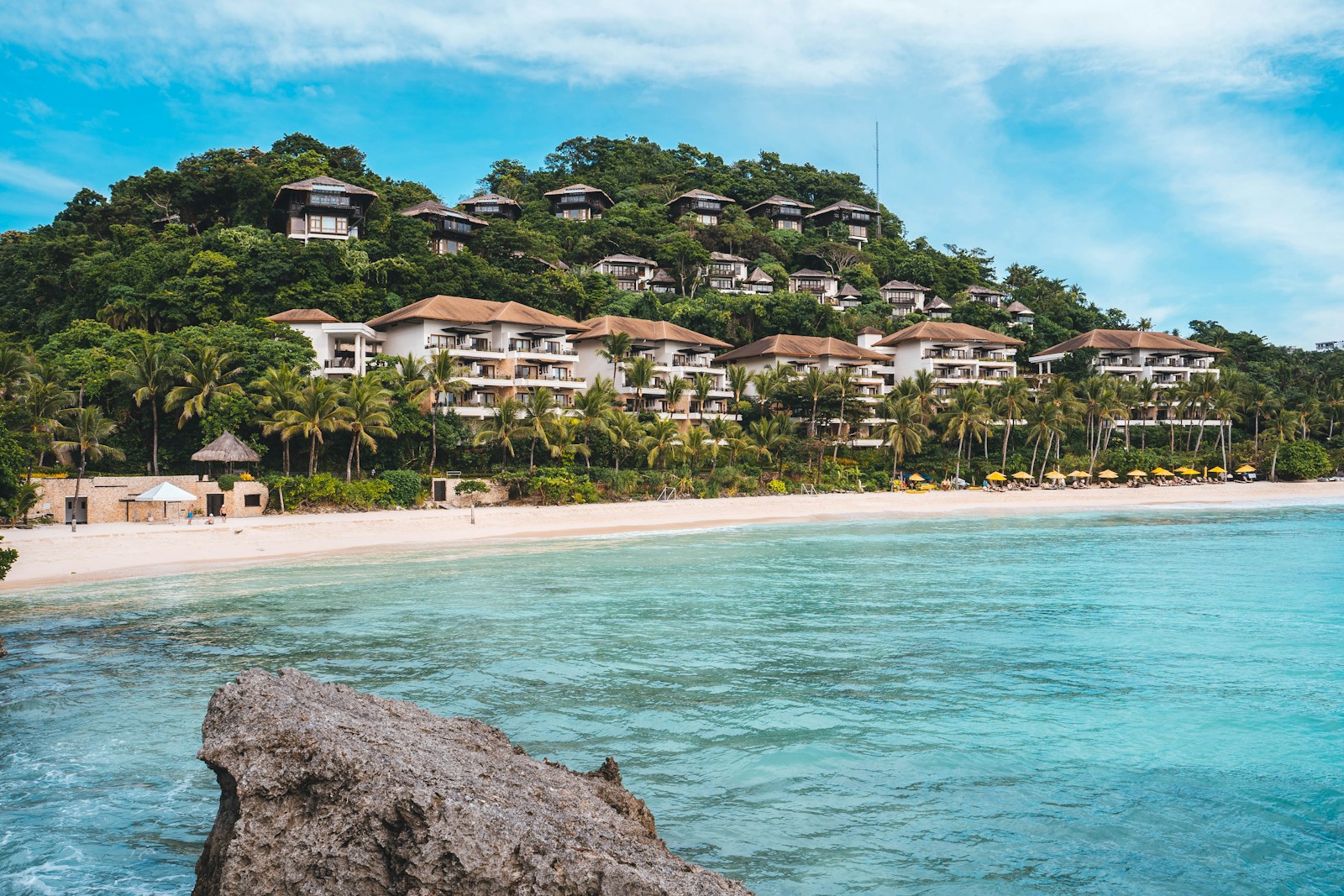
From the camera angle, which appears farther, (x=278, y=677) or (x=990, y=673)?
(x=990, y=673)

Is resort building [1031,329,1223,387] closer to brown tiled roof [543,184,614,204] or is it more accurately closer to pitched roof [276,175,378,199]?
brown tiled roof [543,184,614,204]

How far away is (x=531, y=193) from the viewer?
103 meters

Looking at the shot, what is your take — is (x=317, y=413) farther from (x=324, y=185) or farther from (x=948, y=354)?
(x=948, y=354)

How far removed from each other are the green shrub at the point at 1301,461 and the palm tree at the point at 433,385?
2522 inches

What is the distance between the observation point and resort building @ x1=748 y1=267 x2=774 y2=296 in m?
89.0

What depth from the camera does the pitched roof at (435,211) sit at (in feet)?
244

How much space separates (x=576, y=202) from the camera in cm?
9925

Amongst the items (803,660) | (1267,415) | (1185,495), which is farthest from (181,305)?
(1267,415)

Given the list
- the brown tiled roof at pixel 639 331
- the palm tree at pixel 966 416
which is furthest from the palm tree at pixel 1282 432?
the brown tiled roof at pixel 639 331

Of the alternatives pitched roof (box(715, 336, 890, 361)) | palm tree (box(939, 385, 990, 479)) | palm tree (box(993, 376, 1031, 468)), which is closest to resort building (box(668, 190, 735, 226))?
pitched roof (box(715, 336, 890, 361))

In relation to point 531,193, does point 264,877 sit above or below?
below

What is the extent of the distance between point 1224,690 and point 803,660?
6.66m

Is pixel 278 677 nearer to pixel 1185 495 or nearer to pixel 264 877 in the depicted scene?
pixel 264 877

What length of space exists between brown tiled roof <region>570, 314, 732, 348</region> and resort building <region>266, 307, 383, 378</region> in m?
15.6
